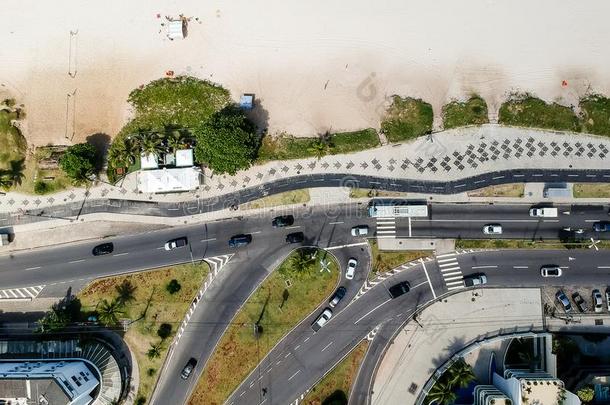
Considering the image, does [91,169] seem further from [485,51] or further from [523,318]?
[523,318]

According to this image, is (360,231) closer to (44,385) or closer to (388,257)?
(388,257)

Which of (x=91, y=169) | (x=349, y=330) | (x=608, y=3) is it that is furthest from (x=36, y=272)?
(x=608, y=3)

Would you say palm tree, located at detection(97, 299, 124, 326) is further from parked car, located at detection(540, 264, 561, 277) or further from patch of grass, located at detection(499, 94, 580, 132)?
patch of grass, located at detection(499, 94, 580, 132)

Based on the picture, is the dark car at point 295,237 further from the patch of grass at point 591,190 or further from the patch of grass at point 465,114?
the patch of grass at point 591,190

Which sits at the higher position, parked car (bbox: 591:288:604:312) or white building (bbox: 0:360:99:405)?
parked car (bbox: 591:288:604:312)

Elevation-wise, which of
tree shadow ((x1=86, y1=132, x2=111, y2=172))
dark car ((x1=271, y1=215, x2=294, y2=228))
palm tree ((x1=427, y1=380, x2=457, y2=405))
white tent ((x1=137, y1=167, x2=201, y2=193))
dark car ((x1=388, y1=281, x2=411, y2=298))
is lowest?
palm tree ((x1=427, y1=380, x2=457, y2=405))

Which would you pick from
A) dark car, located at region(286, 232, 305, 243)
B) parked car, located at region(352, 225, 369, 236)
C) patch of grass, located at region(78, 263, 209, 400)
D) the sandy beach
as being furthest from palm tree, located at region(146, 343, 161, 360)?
the sandy beach

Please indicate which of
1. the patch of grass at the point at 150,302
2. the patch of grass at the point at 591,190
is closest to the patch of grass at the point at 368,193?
the patch of grass at the point at 150,302
